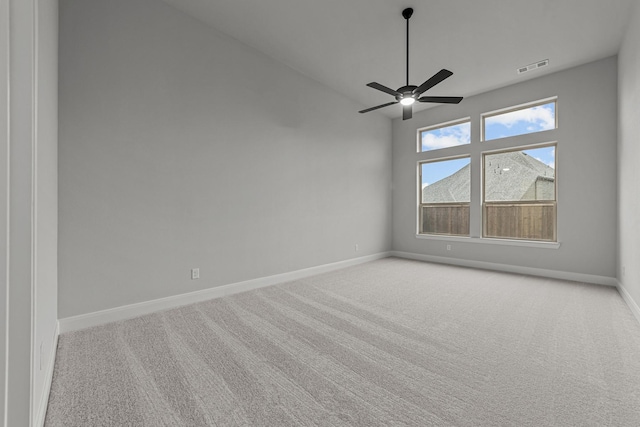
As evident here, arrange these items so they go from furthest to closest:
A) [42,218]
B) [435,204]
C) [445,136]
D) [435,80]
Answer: [435,204]
[445,136]
[435,80]
[42,218]

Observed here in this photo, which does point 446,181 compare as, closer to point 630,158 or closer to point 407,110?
point 407,110

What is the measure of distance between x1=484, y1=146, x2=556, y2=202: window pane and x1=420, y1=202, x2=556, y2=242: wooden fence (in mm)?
163

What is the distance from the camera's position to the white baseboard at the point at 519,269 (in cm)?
403

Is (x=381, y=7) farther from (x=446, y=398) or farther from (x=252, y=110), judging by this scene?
(x=446, y=398)

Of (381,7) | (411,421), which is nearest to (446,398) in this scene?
(411,421)

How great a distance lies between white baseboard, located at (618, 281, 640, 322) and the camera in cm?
276

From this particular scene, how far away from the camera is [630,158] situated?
122 inches

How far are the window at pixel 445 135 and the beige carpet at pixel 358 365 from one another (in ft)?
10.9

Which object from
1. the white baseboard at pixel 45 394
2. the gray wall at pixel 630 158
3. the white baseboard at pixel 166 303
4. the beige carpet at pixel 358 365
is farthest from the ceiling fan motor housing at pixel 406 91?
the white baseboard at pixel 45 394

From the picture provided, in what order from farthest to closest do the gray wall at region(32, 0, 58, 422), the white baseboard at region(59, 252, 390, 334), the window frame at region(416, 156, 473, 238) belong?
the window frame at region(416, 156, 473, 238) → the white baseboard at region(59, 252, 390, 334) → the gray wall at region(32, 0, 58, 422)

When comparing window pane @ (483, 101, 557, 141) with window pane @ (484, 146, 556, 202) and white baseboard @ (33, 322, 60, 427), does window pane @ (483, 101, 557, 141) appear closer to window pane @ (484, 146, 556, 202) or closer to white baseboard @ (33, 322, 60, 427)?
window pane @ (484, 146, 556, 202)

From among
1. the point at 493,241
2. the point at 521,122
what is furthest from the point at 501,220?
the point at 521,122

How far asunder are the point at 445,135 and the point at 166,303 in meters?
5.64

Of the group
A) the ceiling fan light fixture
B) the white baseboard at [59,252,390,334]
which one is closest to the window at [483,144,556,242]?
the ceiling fan light fixture
